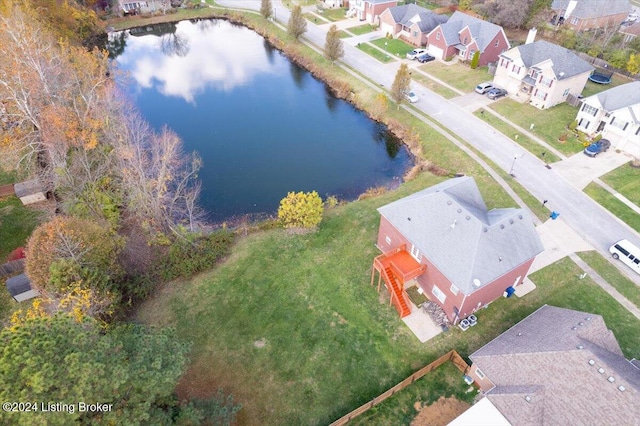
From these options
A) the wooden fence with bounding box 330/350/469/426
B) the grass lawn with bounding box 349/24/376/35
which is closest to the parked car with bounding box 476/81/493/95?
the grass lawn with bounding box 349/24/376/35

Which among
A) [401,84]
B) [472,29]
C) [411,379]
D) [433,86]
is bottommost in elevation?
[411,379]

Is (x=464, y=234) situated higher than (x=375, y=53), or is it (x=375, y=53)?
(x=464, y=234)

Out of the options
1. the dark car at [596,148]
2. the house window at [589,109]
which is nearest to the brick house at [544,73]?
the house window at [589,109]

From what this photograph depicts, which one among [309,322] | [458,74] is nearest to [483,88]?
[458,74]

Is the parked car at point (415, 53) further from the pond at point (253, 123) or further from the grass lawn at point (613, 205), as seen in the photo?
the grass lawn at point (613, 205)

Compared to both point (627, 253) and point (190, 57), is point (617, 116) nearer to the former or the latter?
point (627, 253)

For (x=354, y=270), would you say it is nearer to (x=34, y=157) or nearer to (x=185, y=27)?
(x=34, y=157)
